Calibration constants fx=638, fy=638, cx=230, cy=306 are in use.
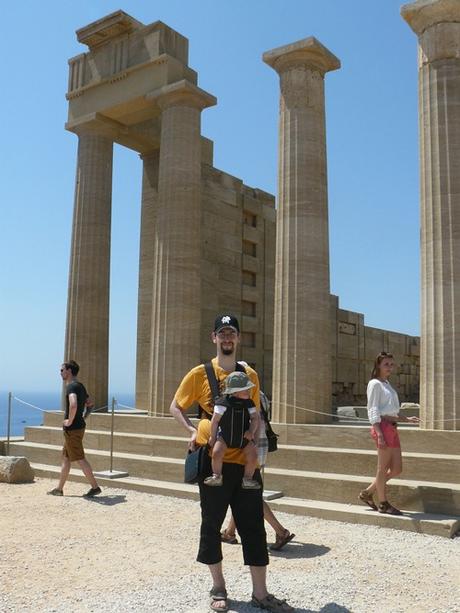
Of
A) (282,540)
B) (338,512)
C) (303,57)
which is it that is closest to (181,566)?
(282,540)

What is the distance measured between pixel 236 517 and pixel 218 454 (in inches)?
25.9

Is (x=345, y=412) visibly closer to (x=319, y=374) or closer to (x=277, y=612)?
(x=319, y=374)

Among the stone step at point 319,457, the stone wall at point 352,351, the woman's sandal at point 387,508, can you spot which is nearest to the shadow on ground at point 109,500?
the stone step at point 319,457

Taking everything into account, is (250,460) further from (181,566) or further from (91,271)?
(91,271)

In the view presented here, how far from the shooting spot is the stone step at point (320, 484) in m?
9.22

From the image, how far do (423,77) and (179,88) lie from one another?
6.78 meters

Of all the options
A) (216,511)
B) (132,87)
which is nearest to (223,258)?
(132,87)

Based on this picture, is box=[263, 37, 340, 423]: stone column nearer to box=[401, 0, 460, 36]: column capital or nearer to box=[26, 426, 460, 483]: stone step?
box=[26, 426, 460, 483]: stone step

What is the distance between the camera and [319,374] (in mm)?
13648

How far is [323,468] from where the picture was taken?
1126 centimetres

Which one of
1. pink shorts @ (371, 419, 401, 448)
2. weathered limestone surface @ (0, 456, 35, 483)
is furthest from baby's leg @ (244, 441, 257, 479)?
weathered limestone surface @ (0, 456, 35, 483)

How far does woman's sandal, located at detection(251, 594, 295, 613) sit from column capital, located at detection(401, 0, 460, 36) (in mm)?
11027

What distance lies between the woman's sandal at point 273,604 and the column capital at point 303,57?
1216 cm

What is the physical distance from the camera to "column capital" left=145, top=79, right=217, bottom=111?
16703 mm
